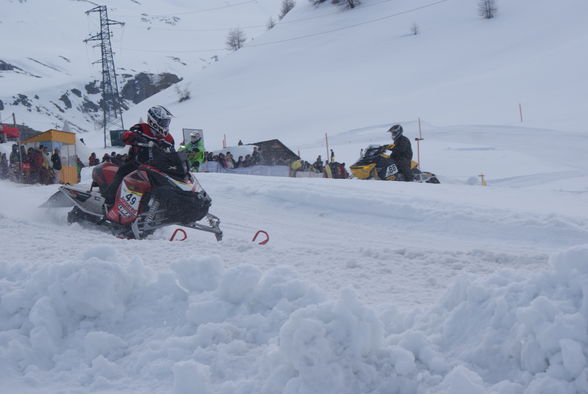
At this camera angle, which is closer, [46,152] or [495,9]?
[46,152]

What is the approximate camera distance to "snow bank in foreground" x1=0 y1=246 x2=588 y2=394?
2.22 m

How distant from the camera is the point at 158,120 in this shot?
7.04 m

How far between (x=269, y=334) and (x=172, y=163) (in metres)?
4.22

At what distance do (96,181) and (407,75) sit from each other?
109 ft

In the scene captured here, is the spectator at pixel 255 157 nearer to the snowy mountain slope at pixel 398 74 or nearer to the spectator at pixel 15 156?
the spectator at pixel 15 156

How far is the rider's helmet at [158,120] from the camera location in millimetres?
7039

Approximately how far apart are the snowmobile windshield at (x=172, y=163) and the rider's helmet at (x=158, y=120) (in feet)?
1.59

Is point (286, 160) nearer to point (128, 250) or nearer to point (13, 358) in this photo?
point (128, 250)

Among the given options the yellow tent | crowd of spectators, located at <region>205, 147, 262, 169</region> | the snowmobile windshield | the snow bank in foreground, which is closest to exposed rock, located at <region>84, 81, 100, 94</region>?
the yellow tent

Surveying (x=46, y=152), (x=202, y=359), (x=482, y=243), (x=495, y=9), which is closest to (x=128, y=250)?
(x=202, y=359)

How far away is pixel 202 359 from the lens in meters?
2.61

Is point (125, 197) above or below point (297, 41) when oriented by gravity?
below

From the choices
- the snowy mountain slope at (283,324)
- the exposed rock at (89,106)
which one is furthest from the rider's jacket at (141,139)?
the exposed rock at (89,106)

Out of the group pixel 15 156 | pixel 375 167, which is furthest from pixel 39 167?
pixel 375 167
